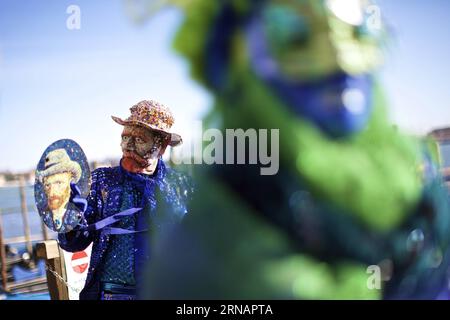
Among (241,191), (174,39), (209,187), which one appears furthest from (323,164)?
(174,39)

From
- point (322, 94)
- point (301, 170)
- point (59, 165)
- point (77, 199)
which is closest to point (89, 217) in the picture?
point (77, 199)

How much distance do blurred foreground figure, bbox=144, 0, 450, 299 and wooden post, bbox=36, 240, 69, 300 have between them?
694mm

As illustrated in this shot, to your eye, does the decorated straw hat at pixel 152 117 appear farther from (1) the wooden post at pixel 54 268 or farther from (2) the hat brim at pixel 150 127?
(1) the wooden post at pixel 54 268

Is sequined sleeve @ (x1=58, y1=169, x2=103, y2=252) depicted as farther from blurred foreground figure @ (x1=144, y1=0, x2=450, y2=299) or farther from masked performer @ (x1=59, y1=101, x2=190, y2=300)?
blurred foreground figure @ (x1=144, y1=0, x2=450, y2=299)

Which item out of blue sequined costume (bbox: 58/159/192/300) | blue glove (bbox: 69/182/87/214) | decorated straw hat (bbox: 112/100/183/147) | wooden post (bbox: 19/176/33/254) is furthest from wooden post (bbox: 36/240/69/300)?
wooden post (bbox: 19/176/33/254)

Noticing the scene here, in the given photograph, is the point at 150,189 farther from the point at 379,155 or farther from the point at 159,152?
the point at 379,155

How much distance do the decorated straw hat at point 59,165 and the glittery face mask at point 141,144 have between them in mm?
188

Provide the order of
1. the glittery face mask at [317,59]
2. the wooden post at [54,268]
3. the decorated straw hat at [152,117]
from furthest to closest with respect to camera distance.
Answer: the wooden post at [54,268], the decorated straw hat at [152,117], the glittery face mask at [317,59]

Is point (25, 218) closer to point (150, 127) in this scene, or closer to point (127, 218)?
point (127, 218)

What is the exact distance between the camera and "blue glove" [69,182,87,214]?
1758 millimetres

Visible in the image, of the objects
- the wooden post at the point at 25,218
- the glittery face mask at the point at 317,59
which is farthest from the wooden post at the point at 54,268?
the wooden post at the point at 25,218

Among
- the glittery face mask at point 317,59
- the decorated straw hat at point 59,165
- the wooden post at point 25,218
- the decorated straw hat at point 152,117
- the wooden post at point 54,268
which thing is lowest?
the wooden post at point 25,218

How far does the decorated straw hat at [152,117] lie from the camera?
1748 mm

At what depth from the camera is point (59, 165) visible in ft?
5.88
